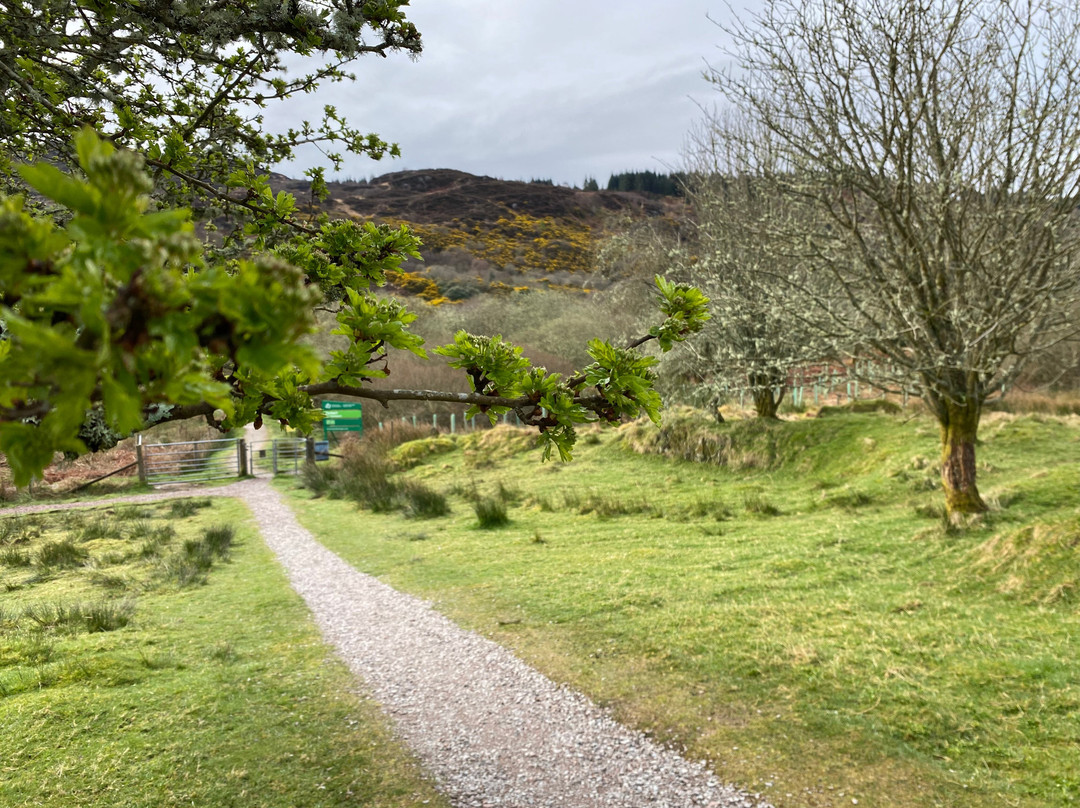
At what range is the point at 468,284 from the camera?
148ft

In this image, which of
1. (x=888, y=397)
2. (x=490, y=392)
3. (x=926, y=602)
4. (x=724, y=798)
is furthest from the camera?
(x=888, y=397)

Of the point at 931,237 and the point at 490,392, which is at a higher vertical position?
the point at 931,237

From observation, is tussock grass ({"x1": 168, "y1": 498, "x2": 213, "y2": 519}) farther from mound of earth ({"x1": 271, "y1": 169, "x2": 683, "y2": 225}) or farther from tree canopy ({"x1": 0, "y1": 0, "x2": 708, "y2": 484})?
mound of earth ({"x1": 271, "y1": 169, "x2": 683, "y2": 225})

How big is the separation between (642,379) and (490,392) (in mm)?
558


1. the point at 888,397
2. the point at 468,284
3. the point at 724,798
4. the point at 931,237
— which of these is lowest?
the point at 724,798

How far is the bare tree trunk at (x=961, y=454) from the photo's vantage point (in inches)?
287

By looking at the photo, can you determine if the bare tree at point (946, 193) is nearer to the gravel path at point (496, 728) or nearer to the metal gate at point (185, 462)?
the gravel path at point (496, 728)

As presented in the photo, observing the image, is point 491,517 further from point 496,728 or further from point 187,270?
point 187,270

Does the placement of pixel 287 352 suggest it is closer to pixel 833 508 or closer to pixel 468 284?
pixel 833 508

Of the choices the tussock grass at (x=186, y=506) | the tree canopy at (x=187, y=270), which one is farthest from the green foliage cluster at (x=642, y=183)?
the tree canopy at (x=187, y=270)

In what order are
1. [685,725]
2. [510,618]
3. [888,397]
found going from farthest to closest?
[888,397]
[510,618]
[685,725]

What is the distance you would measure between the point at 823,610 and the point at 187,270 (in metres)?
5.40

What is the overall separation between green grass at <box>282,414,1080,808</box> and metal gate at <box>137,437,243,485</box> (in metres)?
9.79

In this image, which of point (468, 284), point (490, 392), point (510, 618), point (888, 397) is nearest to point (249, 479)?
Result: point (510, 618)
